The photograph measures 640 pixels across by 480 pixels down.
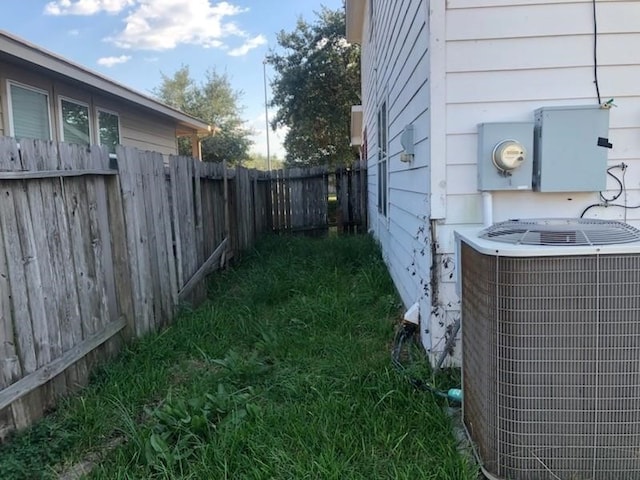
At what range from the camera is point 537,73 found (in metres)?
2.70

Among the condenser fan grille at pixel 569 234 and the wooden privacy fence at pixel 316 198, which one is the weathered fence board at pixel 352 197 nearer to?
the wooden privacy fence at pixel 316 198

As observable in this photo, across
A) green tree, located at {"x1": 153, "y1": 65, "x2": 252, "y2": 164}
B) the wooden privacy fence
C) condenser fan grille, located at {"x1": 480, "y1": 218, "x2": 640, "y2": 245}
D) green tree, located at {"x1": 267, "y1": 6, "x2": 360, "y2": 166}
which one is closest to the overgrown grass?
condenser fan grille, located at {"x1": 480, "y1": 218, "x2": 640, "y2": 245}

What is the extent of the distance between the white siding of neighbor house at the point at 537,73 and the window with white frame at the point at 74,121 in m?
6.06

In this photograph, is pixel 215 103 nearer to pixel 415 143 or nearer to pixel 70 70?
pixel 70 70

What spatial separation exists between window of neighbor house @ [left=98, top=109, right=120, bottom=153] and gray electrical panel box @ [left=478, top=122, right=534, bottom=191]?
693 cm

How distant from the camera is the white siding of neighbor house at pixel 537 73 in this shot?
2.65 meters

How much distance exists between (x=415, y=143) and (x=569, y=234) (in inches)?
67.9

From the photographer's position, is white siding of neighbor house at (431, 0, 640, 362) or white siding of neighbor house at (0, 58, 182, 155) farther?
white siding of neighbor house at (0, 58, 182, 155)

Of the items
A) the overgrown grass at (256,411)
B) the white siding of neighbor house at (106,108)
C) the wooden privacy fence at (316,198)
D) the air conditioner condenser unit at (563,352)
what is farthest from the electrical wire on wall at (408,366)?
the wooden privacy fence at (316,198)

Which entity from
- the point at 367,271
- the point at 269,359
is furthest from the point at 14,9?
the point at 269,359

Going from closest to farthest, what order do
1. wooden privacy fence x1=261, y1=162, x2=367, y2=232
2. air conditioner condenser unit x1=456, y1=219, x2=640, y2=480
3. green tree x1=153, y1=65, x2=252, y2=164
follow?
air conditioner condenser unit x1=456, y1=219, x2=640, y2=480 → wooden privacy fence x1=261, y1=162, x2=367, y2=232 → green tree x1=153, y1=65, x2=252, y2=164

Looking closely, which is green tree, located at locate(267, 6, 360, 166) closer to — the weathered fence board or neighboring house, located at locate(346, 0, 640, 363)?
the weathered fence board

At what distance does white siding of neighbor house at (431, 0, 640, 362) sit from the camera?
104 inches

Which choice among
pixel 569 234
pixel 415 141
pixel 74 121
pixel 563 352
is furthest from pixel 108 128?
pixel 563 352
